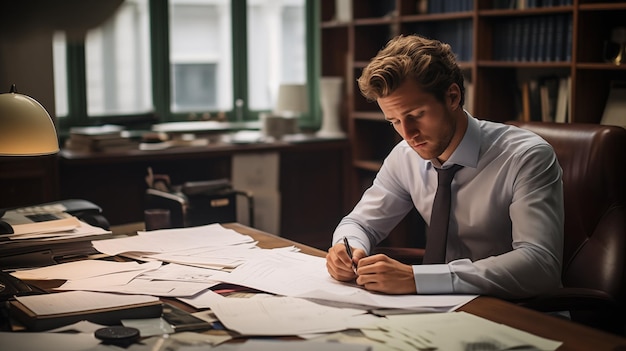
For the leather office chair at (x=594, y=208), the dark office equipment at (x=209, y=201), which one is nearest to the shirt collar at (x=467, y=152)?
the leather office chair at (x=594, y=208)

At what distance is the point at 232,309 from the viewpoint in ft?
4.83

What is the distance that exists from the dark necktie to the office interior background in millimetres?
1699

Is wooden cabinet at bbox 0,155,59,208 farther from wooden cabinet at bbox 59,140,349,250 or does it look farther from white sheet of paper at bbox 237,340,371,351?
white sheet of paper at bbox 237,340,371,351

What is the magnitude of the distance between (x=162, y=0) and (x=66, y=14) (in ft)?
15.4

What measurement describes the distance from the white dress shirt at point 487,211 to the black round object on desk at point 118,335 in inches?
23.8

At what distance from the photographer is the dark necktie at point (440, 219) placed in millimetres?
1992

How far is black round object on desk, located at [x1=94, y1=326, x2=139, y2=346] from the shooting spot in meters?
1.28

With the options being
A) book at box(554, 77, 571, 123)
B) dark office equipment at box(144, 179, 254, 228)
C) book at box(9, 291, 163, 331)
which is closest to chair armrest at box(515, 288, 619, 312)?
book at box(9, 291, 163, 331)

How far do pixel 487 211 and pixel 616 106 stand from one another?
186 centimetres

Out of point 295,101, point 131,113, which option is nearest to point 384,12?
point 295,101

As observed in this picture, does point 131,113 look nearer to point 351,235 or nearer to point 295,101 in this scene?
point 295,101

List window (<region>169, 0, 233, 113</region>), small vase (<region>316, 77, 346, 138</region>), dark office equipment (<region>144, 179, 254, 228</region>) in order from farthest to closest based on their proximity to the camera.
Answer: small vase (<region>316, 77, 346, 138</region>) → window (<region>169, 0, 233, 113</region>) → dark office equipment (<region>144, 179, 254, 228</region>)

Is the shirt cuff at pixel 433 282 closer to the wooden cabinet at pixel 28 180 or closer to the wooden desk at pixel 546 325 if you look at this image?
the wooden desk at pixel 546 325

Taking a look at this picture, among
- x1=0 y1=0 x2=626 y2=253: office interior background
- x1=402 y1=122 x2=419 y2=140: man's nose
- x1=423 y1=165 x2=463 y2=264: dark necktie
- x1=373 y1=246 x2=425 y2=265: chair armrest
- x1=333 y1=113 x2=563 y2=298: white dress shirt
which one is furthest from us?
x1=0 y1=0 x2=626 y2=253: office interior background
